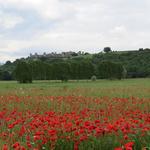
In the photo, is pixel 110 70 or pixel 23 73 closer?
pixel 23 73

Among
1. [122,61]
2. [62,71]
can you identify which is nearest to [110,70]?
[62,71]

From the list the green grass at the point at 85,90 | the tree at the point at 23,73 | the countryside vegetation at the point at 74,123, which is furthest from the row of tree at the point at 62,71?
the countryside vegetation at the point at 74,123

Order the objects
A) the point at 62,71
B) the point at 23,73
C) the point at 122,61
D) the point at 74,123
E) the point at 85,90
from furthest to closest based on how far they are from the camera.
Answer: the point at 122,61 → the point at 62,71 → the point at 23,73 → the point at 85,90 → the point at 74,123

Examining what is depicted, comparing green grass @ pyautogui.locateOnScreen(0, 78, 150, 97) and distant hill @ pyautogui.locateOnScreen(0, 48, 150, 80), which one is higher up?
distant hill @ pyautogui.locateOnScreen(0, 48, 150, 80)

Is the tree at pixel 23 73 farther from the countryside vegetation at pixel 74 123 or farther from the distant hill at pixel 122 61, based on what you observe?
the countryside vegetation at pixel 74 123

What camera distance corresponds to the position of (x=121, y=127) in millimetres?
6652

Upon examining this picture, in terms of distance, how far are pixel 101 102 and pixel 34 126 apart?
645cm

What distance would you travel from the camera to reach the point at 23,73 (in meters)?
80.8

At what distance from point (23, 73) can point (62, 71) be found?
38.8 feet

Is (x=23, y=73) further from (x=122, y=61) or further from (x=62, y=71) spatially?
(x=122, y=61)

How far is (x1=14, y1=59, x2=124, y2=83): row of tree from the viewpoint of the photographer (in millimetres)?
81256

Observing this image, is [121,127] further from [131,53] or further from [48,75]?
[131,53]

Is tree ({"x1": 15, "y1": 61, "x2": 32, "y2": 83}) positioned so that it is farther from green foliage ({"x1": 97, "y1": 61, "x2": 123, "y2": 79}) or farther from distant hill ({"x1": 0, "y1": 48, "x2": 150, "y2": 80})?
green foliage ({"x1": 97, "y1": 61, "x2": 123, "y2": 79})

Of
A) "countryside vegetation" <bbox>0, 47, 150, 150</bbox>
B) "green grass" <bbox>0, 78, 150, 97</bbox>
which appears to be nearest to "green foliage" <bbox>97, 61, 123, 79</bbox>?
"green grass" <bbox>0, 78, 150, 97</bbox>
